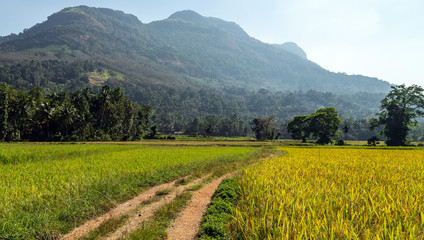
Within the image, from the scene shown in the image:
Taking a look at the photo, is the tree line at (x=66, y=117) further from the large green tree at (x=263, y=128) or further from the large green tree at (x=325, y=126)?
the large green tree at (x=325, y=126)

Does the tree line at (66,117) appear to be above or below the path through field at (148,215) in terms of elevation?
above

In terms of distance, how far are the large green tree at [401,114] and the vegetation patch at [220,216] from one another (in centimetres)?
7858

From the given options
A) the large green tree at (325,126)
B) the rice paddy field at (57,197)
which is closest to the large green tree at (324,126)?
the large green tree at (325,126)

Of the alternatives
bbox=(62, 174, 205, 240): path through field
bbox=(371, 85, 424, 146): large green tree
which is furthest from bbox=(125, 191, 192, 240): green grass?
bbox=(371, 85, 424, 146): large green tree

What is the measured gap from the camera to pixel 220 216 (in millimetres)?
8070

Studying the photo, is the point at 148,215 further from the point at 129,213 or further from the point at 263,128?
the point at 263,128

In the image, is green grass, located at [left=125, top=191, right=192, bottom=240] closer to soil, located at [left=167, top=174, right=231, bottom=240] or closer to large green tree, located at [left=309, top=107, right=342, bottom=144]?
soil, located at [left=167, top=174, right=231, bottom=240]

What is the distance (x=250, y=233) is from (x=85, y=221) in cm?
716

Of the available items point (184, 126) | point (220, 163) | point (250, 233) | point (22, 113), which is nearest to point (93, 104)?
point (22, 113)

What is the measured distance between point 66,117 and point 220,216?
2620 inches

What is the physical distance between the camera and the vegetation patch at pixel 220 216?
6931mm

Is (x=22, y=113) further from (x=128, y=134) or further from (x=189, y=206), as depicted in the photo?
(x=189, y=206)

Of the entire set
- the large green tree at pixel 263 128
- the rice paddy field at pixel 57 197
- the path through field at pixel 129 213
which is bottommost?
the path through field at pixel 129 213

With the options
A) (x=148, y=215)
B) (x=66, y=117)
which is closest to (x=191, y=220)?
(x=148, y=215)
